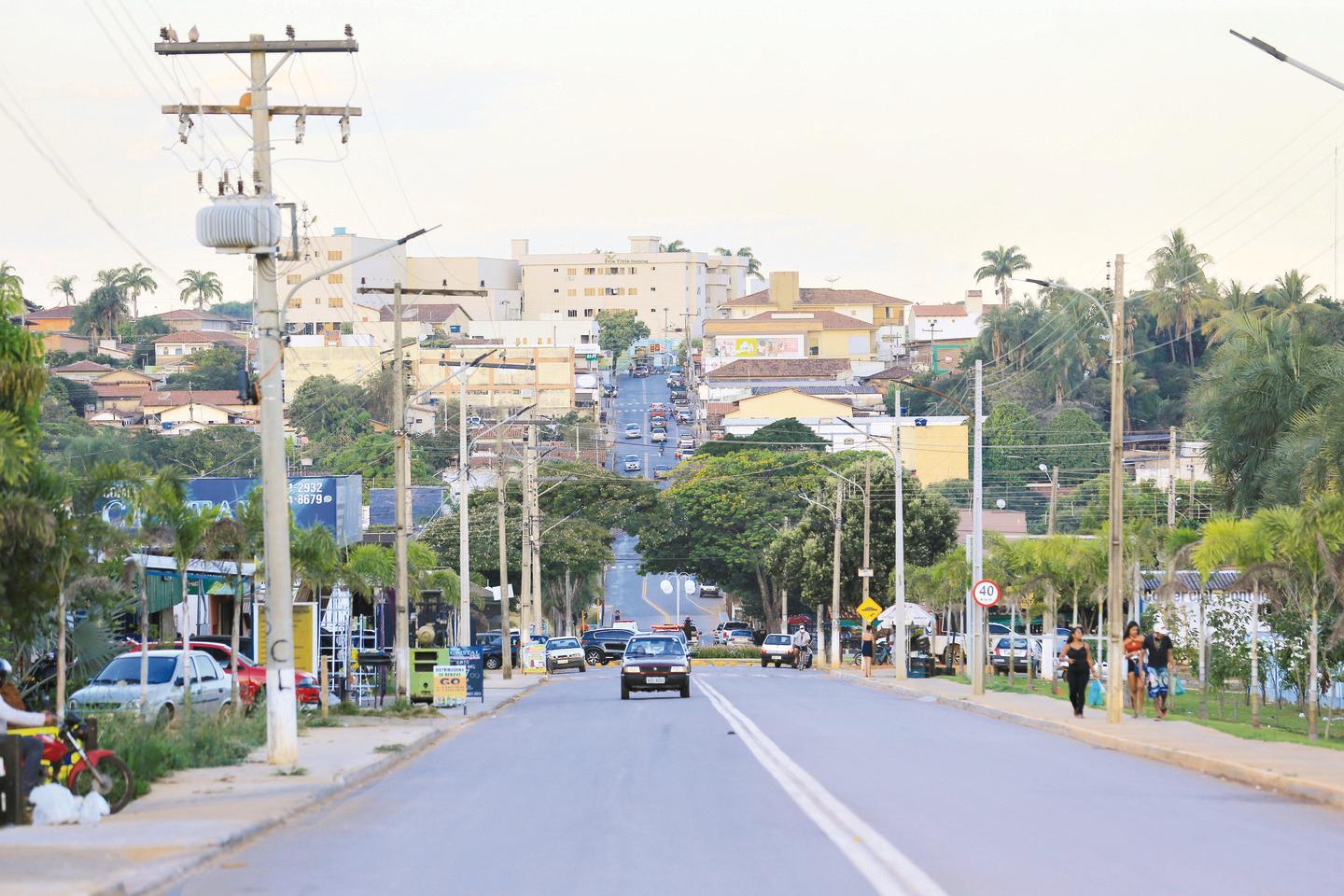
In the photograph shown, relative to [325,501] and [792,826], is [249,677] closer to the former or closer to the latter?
[325,501]

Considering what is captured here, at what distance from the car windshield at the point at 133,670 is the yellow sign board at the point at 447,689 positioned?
1035 cm

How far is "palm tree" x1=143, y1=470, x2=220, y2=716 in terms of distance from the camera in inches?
978

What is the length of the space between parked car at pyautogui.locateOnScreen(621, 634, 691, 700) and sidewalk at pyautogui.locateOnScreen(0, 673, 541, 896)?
54.4ft

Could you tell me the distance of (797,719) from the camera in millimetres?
32281

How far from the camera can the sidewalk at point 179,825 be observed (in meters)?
12.2

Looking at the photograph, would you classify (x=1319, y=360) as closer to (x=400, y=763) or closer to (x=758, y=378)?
(x=400, y=763)

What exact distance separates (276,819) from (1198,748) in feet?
43.7

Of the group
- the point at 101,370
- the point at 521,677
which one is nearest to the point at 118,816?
the point at 521,677

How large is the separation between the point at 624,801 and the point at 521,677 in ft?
151

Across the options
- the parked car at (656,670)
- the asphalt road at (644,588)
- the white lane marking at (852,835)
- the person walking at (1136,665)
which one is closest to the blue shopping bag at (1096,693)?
the person walking at (1136,665)

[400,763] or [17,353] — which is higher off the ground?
[17,353]

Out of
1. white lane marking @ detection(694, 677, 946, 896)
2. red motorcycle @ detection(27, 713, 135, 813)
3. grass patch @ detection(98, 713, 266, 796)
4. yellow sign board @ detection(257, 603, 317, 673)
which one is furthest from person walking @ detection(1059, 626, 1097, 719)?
red motorcycle @ detection(27, 713, 135, 813)

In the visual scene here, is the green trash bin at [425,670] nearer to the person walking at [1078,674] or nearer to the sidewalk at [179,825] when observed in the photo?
the sidewalk at [179,825]

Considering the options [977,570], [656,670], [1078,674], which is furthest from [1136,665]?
[656,670]
